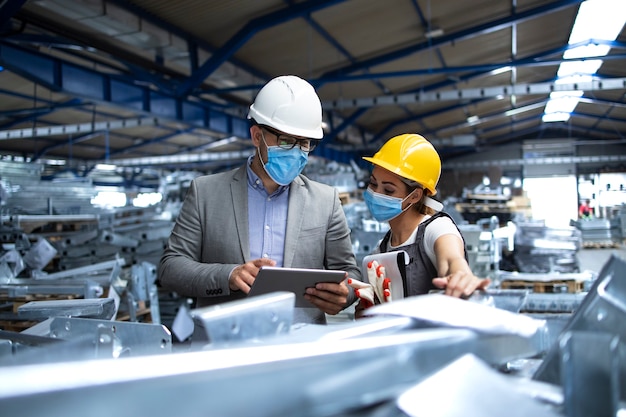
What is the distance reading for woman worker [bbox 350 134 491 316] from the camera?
187 cm

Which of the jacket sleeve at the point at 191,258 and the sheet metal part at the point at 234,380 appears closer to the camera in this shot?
the sheet metal part at the point at 234,380

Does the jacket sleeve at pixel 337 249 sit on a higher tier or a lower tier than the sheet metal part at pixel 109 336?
higher

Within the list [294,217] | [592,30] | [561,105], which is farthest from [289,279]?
[561,105]

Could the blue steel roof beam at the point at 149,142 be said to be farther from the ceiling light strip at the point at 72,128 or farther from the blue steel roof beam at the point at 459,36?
the blue steel roof beam at the point at 459,36

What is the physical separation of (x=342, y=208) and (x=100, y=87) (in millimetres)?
5944

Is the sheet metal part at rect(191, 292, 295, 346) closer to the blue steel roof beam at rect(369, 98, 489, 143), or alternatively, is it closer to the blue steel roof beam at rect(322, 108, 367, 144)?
the blue steel roof beam at rect(322, 108, 367, 144)

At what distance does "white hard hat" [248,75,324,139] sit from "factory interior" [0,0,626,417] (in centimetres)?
86

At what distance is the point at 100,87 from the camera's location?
286 inches

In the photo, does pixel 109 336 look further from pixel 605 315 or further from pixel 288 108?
pixel 288 108

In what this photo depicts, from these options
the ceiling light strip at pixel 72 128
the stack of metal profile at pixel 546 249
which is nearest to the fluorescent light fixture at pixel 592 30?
the stack of metal profile at pixel 546 249

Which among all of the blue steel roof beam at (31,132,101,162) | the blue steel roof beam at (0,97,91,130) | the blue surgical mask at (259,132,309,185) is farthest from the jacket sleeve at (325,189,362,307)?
the blue steel roof beam at (31,132,101,162)

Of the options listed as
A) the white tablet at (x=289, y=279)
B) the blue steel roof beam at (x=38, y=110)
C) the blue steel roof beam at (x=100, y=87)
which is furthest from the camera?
the blue steel roof beam at (x=38, y=110)

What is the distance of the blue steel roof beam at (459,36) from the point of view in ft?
28.1

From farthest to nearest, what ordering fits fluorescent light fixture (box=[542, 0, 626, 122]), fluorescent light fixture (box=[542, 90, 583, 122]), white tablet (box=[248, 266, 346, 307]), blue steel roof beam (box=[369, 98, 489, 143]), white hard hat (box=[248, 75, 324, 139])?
fluorescent light fixture (box=[542, 90, 583, 122]) < blue steel roof beam (box=[369, 98, 489, 143]) < fluorescent light fixture (box=[542, 0, 626, 122]) < white hard hat (box=[248, 75, 324, 139]) < white tablet (box=[248, 266, 346, 307])
